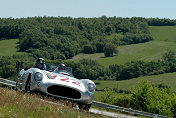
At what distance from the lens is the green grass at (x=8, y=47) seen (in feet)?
464

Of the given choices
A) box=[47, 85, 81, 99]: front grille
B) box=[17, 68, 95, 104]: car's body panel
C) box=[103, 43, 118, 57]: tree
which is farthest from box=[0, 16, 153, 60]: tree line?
box=[47, 85, 81, 99]: front grille

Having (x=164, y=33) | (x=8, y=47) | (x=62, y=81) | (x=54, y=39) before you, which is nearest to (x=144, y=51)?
(x=164, y=33)

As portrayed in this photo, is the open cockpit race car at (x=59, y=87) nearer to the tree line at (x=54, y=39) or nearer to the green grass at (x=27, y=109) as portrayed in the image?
the green grass at (x=27, y=109)

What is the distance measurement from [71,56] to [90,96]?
144 m

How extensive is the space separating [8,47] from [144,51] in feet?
177

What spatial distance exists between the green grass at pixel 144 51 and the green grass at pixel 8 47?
2391cm

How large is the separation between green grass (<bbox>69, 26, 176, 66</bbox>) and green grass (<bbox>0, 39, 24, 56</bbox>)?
2391 cm

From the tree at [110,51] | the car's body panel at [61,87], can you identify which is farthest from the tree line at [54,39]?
the car's body panel at [61,87]

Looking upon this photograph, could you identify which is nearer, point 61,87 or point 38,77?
point 61,87

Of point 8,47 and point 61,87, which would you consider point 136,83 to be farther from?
point 61,87

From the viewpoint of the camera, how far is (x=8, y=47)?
491 ft

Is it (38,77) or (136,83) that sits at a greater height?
(38,77)

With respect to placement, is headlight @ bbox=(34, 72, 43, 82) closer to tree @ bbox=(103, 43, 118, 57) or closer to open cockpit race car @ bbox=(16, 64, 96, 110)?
open cockpit race car @ bbox=(16, 64, 96, 110)

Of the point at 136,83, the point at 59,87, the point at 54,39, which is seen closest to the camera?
the point at 59,87
